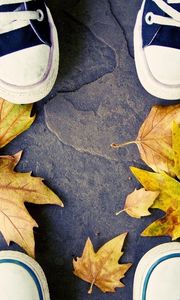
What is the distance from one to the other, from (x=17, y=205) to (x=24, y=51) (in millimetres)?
379

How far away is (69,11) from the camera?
4.69 ft

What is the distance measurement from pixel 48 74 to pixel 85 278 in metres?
0.53

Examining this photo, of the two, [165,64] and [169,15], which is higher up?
[169,15]

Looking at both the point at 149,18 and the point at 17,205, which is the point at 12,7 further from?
the point at 17,205

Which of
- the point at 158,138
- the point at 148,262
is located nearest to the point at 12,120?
the point at 158,138

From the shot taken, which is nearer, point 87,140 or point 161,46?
point 161,46

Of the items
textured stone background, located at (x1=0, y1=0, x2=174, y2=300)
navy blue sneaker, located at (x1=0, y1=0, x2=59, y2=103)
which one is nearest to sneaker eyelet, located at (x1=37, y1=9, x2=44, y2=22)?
navy blue sneaker, located at (x1=0, y1=0, x2=59, y2=103)

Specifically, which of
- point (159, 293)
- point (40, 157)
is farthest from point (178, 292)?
point (40, 157)

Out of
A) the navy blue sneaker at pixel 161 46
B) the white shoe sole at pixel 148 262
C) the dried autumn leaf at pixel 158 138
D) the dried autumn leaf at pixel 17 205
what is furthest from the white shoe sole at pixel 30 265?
the navy blue sneaker at pixel 161 46

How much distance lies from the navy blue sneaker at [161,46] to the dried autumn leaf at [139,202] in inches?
9.8

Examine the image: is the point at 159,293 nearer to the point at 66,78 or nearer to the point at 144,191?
the point at 144,191

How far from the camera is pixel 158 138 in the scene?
1352 mm

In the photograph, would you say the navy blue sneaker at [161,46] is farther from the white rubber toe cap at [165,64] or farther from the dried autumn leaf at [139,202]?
the dried autumn leaf at [139,202]

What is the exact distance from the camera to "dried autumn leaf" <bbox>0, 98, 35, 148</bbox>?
135 centimetres
